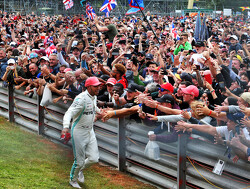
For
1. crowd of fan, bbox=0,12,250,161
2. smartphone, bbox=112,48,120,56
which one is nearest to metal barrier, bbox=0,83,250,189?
crowd of fan, bbox=0,12,250,161

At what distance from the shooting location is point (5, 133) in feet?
39.1

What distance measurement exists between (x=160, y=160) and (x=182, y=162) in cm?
67

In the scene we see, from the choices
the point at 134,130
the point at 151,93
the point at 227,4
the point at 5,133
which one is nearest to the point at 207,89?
the point at 151,93

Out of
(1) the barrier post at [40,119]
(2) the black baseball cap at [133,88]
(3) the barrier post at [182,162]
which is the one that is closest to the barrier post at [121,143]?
(2) the black baseball cap at [133,88]

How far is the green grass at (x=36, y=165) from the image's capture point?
8.26 meters

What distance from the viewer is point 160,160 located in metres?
8.00

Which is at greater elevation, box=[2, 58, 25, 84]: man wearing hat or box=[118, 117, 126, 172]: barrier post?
box=[2, 58, 25, 84]: man wearing hat

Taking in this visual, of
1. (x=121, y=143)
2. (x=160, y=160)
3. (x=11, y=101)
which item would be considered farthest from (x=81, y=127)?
(x=11, y=101)

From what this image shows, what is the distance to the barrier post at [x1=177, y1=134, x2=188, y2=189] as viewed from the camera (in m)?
7.37

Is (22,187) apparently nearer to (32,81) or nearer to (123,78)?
(123,78)

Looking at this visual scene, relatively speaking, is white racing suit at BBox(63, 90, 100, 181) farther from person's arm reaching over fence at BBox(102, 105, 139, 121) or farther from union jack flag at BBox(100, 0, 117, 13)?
union jack flag at BBox(100, 0, 117, 13)

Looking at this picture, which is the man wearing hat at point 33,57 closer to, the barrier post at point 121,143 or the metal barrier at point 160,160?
the metal barrier at point 160,160

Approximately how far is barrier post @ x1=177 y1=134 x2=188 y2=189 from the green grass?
106cm

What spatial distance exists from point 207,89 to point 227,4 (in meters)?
73.2
